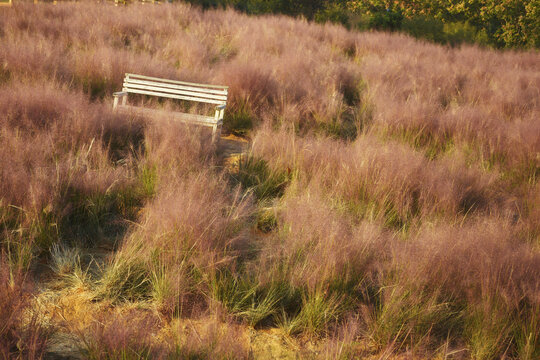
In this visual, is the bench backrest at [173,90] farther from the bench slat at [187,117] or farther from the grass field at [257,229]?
the grass field at [257,229]

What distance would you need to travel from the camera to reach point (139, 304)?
2650 millimetres

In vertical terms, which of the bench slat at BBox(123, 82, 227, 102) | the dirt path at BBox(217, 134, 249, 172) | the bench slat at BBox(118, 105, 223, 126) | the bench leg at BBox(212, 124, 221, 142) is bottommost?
the dirt path at BBox(217, 134, 249, 172)

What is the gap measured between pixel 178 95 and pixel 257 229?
2.56 meters

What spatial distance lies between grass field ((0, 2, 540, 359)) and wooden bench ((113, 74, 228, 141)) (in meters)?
0.21

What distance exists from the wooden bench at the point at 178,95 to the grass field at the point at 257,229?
215mm

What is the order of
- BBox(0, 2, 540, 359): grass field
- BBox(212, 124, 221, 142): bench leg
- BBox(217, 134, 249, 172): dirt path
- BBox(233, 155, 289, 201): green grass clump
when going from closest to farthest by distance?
1. BBox(0, 2, 540, 359): grass field
2. BBox(233, 155, 289, 201): green grass clump
3. BBox(212, 124, 221, 142): bench leg
4. BBox(217, 134, 249, 172): dirt path

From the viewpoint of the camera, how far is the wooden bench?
497cm

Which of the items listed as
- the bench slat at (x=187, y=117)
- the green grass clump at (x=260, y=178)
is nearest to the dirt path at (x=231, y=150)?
the green grass clump at (x=260, y=178)

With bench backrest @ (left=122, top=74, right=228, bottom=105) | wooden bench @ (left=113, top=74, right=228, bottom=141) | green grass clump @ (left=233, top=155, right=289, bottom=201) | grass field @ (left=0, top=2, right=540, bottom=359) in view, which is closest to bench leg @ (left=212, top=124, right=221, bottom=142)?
wooden bench @ (left=113, top=74, right=228, bottom=141)

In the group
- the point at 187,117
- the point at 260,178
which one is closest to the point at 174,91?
the point at 187,117

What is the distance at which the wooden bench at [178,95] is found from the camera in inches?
196

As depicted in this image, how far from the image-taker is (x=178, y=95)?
561cm

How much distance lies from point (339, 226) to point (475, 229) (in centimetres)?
91

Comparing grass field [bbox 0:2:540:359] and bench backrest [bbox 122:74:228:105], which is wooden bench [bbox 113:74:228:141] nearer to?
bench backrest [bbox 122:74:228:105]
